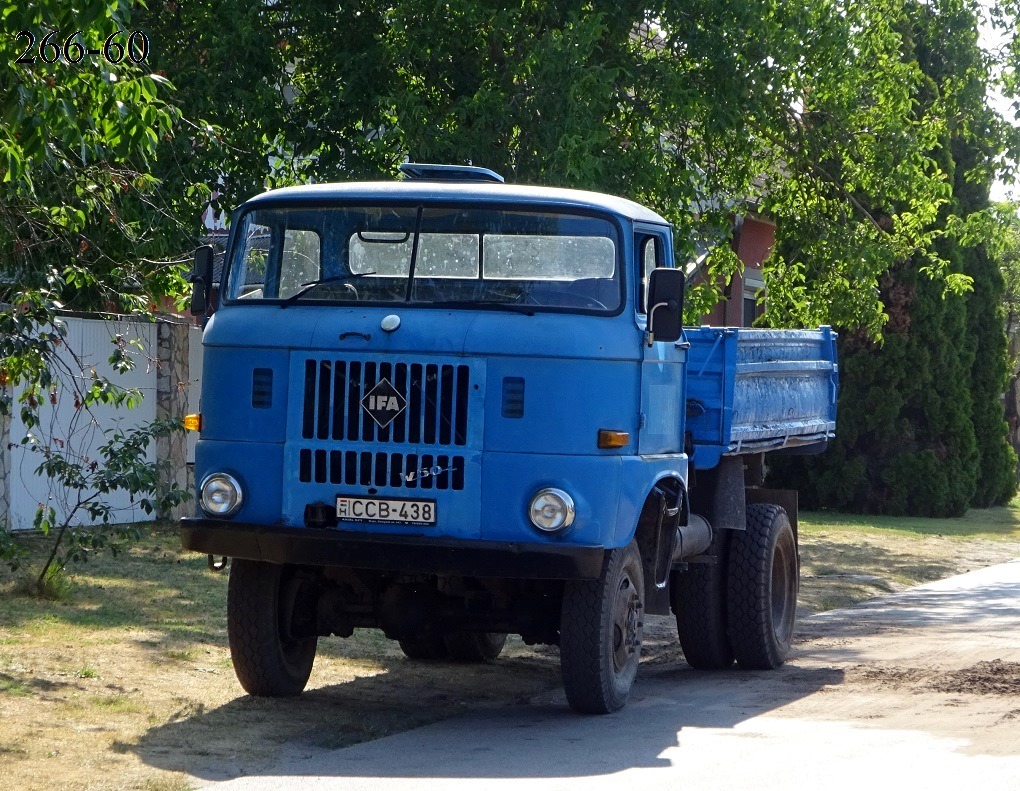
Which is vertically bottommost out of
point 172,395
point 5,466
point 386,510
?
point 386,510

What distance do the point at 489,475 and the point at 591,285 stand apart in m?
1.14

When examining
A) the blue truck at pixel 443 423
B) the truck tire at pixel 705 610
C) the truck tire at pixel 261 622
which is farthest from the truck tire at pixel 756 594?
the truck tire at pixel 261 622

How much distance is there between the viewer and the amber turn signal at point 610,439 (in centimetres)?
772

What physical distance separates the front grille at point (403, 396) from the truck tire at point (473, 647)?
2598 millimetres

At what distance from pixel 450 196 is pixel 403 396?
1.18 m

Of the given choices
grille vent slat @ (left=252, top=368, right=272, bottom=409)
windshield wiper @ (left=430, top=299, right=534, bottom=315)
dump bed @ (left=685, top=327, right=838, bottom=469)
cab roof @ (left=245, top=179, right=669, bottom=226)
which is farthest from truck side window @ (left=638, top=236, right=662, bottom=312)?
grille vent slat @ (left=252, top=368, right=272, bottom=409)

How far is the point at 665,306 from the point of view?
8.15 meters

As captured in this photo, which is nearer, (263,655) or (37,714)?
(37,714)

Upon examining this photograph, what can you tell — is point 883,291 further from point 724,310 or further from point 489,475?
point 489,475

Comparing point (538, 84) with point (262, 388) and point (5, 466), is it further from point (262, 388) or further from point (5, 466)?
point (262, 388)

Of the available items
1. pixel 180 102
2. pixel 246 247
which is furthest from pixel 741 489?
pixel 180 102

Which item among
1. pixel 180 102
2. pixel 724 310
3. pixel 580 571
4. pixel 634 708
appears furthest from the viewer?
pixel 724 310

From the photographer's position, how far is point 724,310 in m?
26.3

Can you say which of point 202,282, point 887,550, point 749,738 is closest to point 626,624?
point 749,738
